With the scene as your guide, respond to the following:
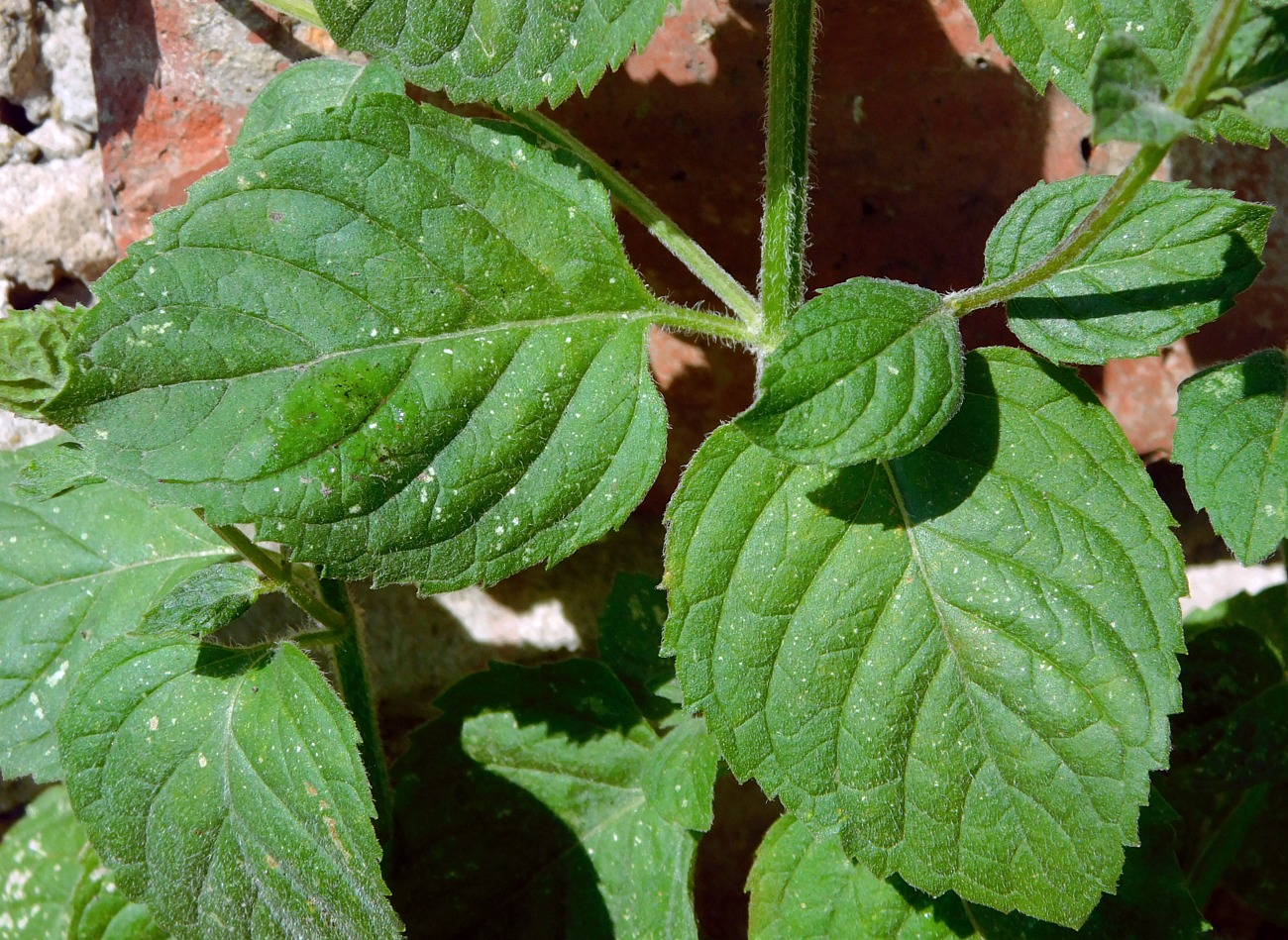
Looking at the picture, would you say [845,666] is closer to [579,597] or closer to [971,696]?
[971,696]

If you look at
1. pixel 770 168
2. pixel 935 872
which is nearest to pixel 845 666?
pixel 935 872

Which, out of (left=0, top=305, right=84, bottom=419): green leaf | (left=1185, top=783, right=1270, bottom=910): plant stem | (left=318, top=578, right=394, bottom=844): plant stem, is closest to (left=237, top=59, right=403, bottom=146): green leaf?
(left=0, top=305, right=84, bottom=419): green leaf

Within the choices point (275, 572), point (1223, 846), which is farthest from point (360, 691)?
point (1223, 846)

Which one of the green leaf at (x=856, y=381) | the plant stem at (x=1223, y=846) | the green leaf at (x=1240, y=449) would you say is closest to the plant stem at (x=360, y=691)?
the green leaf at (x=856, y=381)

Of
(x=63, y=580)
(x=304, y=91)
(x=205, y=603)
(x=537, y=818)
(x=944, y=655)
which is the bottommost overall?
(x=537, y=818)

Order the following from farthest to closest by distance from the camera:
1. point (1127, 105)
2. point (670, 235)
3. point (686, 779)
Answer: point (686, 779) → point (670, 235) → point (1127, 105)

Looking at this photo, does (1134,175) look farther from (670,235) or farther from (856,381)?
(670,235)

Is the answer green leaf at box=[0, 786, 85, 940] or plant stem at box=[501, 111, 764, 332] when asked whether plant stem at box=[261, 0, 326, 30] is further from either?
green leaf at box=[0, 786, 85, 940]

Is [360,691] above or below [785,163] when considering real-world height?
below
